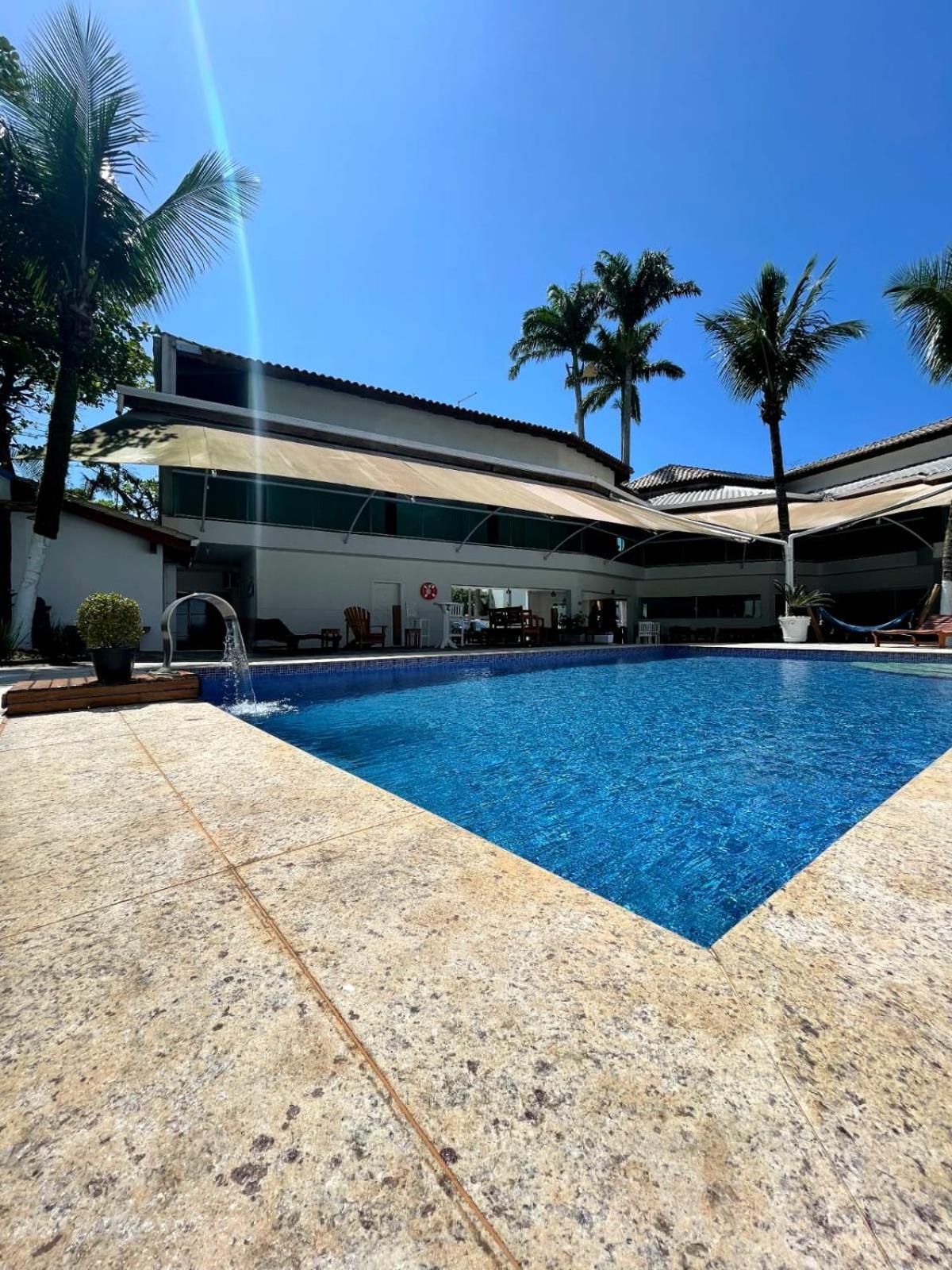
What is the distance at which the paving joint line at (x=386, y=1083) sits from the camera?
83 centimetres

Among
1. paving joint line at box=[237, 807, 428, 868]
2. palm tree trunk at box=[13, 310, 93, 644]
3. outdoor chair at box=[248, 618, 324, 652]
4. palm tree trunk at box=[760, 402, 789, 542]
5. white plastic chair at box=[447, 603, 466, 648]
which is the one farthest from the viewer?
palm tree trunk at box=[760, 402, 789, 542]

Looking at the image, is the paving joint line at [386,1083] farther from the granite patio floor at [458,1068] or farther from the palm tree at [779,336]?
the palm tree at [779,336]

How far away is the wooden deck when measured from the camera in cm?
557

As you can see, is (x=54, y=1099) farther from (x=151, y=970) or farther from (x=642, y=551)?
(x=642, y=551)

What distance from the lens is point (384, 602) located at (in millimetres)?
15820

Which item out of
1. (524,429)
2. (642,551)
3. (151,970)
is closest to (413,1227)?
(151,970)

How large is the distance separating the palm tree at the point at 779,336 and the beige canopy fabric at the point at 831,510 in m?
1.08

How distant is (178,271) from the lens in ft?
31.7

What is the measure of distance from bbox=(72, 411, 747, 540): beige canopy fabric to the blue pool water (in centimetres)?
426

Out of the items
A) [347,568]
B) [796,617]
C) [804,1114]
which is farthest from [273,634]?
[796,617]

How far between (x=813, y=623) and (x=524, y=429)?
36.9 ft

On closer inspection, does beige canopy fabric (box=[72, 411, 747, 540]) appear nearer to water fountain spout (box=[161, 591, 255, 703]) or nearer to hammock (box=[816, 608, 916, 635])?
water fountain spout (box=[161, 591, 255, 703])

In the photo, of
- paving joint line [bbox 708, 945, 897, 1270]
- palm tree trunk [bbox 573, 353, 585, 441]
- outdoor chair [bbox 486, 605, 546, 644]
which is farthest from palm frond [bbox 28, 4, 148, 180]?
palm tree trunk [bbox 573, 353, 585, 441]

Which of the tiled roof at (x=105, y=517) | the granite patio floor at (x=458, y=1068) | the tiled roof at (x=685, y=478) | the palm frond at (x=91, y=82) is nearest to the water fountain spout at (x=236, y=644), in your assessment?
the tiled roof at (x=105, y=517)
